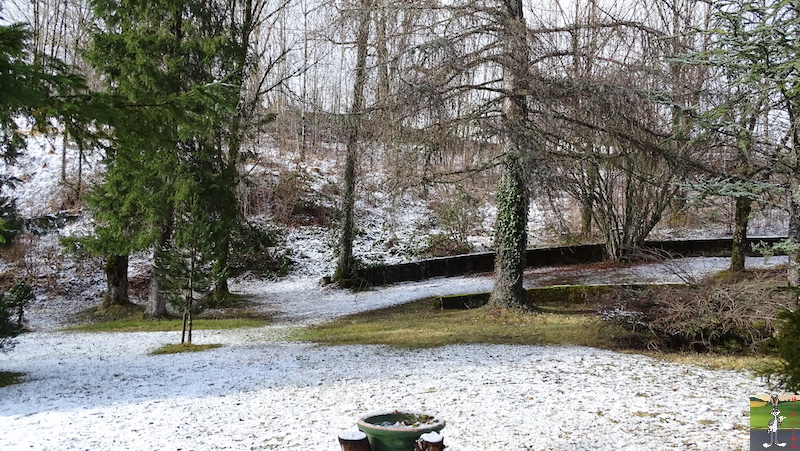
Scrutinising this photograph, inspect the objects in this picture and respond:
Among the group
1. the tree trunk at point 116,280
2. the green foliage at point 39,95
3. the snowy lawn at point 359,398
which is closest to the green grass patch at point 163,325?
the tree trunk at point 116,280

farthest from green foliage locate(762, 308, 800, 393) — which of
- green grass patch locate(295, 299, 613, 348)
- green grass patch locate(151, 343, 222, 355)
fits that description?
green grass patch locate(151, 343, 222, 355)

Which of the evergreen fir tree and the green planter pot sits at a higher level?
the evergreen fir tree

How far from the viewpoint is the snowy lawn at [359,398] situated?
5.85m

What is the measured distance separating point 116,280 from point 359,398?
44.3ft

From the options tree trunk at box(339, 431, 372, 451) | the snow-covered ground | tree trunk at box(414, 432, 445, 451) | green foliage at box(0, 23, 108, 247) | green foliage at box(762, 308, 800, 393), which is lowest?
the snow-covered ground

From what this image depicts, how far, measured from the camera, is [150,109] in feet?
22.5

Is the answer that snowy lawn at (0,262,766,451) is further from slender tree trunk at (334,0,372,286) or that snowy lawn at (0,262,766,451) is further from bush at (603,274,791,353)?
slender tree trunk at (334,0,372,286)

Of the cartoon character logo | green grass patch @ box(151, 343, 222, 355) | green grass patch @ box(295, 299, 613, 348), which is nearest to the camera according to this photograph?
the cartoon character logo

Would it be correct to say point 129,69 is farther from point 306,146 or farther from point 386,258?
point 306,146

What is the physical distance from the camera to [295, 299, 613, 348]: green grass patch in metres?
10.5

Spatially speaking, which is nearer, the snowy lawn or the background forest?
the snowy lawn

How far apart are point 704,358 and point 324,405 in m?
5.34

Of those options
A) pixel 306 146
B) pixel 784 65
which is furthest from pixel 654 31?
pixel 306 146

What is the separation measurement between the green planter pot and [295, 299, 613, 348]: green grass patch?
230 inches
